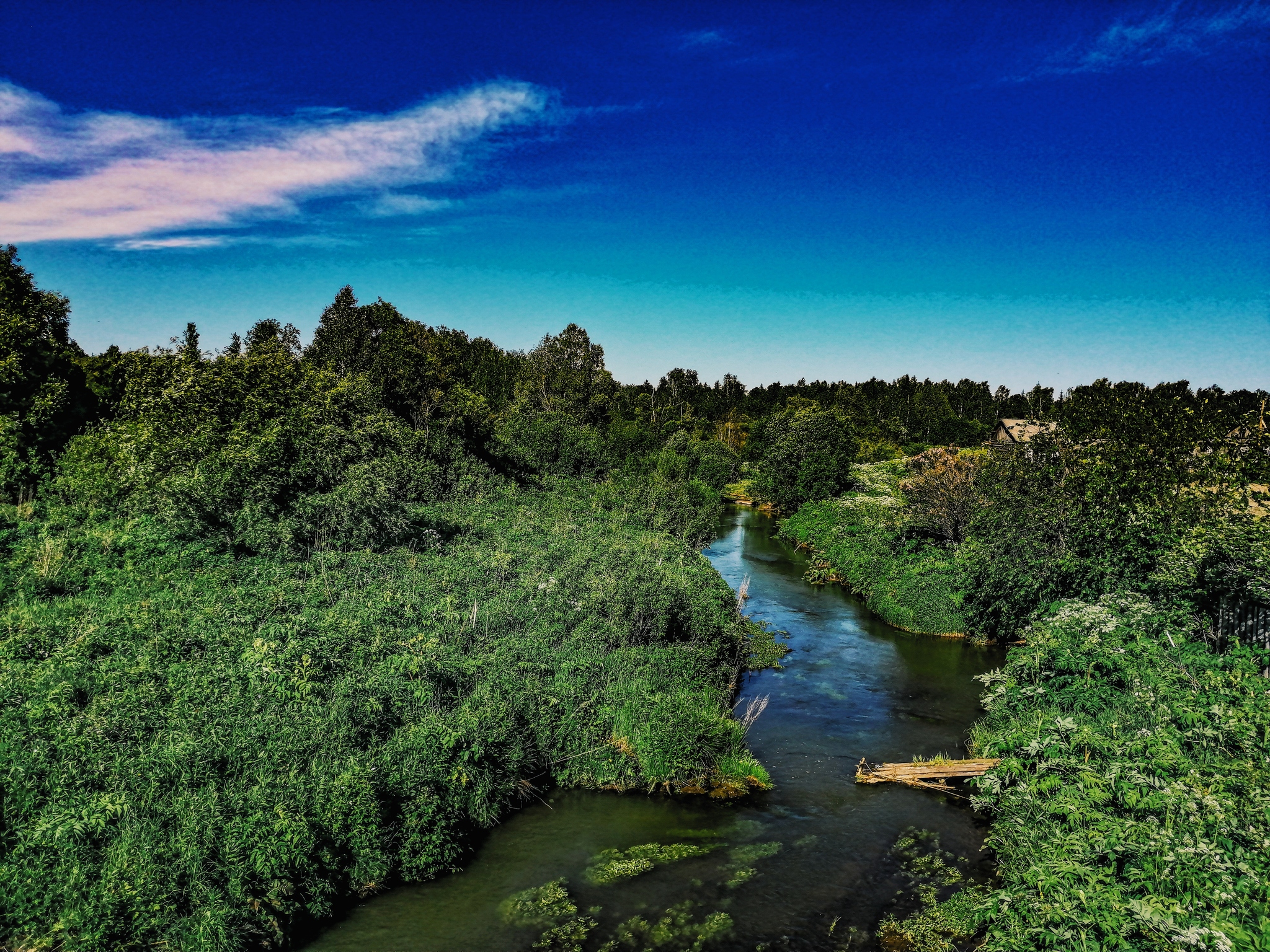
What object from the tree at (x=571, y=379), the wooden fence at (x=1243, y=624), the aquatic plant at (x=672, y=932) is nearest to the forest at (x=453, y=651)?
the wooden fence at (x=1243, y=624)

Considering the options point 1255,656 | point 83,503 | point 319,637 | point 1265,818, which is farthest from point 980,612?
point 83,503

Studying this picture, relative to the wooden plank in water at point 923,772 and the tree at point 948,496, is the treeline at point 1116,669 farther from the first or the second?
the wooden plank in water at point 923,772

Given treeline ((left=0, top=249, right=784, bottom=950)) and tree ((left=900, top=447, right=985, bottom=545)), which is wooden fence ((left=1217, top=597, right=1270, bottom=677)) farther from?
tree ((left=900, top=447, right=985, bottom=545))

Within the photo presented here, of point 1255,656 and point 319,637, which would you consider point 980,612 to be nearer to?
point 1255,656

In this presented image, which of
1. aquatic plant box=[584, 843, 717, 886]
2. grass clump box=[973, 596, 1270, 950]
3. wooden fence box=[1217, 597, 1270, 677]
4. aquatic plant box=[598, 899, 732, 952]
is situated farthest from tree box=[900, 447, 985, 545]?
aquatic plant box=[598, 899, 732, 952]

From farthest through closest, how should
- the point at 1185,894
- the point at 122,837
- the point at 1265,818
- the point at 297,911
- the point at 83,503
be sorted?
the point at 83,503, the point at 297,911, the point at 122,837, the point at 1265,818, the point at 1185,894

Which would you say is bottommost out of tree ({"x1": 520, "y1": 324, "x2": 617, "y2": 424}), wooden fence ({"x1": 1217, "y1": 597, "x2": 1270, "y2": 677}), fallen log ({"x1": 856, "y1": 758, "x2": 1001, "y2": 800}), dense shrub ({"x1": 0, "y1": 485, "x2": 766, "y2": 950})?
fallen log ({"x1": 856, "y1": 758, "x2": 1001, "y2": 800})
